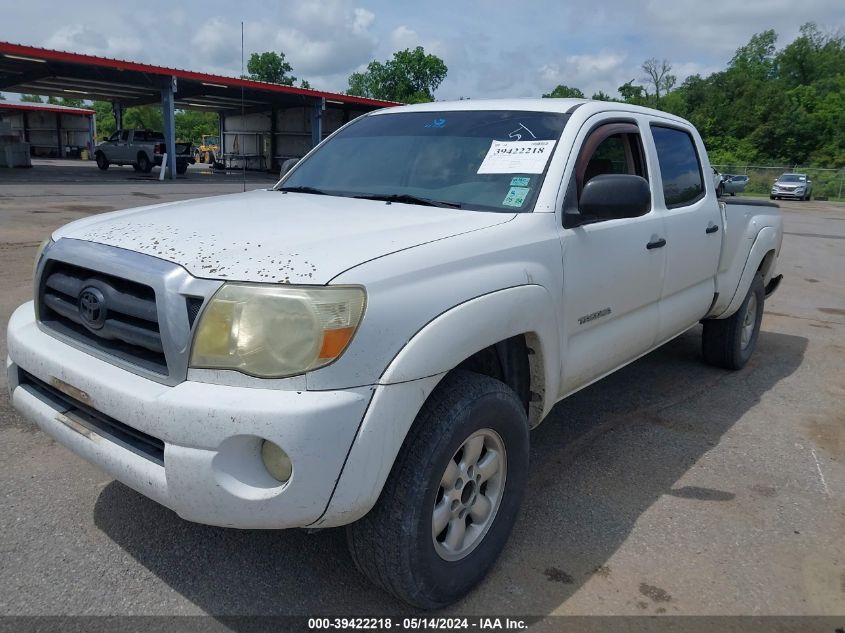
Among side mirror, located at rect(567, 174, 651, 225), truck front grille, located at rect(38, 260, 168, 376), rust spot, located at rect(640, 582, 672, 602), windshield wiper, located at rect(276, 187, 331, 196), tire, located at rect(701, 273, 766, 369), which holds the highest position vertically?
side mirror, located at rect(567, 174, 651, 225)

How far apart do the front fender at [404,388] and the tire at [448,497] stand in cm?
10

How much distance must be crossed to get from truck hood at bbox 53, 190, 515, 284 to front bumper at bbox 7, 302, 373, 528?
14.7 inches

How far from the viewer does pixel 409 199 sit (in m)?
3.18

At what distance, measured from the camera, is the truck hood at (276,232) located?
215 cm

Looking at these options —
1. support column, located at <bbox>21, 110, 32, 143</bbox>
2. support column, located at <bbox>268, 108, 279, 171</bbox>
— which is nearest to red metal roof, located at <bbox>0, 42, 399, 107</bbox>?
support column, located at <bbox>268, 108, 279, 171</bbox>

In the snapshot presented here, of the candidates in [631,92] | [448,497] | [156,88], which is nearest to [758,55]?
[631,92]

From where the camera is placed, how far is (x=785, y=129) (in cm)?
5350

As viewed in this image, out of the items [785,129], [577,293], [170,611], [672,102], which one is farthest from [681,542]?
[672,102]

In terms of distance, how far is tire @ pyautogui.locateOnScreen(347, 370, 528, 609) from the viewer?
7.34 ft

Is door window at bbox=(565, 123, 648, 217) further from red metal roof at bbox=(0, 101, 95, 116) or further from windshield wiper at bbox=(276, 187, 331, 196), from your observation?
red metal roof at bbox=(0, 101, 95, 116)

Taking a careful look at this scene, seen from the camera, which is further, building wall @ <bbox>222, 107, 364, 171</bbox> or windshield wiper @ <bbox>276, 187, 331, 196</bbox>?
building wall @ <bbox>222, 107, 364, 171</bbox>

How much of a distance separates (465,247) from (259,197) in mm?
1377

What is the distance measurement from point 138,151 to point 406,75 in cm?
5657

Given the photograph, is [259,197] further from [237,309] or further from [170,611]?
[170,611]
